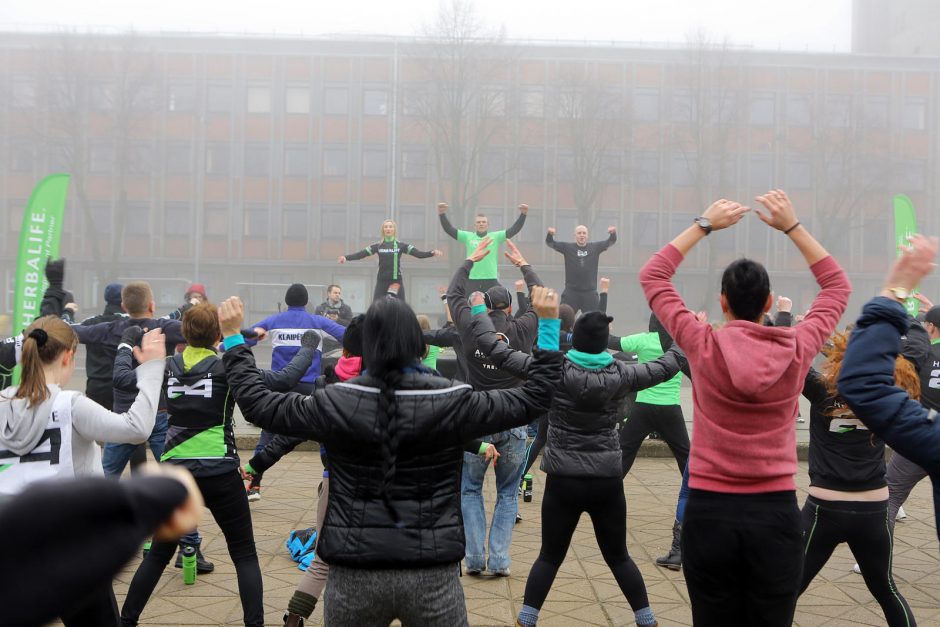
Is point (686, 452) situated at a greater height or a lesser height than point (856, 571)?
greater

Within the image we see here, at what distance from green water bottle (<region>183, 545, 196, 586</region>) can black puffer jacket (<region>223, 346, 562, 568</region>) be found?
3383 mm

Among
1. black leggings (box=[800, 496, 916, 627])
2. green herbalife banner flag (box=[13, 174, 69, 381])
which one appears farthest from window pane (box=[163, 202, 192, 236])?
black leggings (box=[800, 496, 916, 627])

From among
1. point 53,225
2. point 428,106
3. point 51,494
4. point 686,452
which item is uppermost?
point 428,106

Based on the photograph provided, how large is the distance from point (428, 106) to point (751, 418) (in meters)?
45.0

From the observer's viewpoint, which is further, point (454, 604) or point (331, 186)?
point (331, 186)

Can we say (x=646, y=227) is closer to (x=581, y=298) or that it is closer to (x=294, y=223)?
(x=294, y=223)

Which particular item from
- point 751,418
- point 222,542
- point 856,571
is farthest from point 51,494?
point 856,571

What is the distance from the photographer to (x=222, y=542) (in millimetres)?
7363

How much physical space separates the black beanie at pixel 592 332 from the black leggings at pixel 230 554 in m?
2.19

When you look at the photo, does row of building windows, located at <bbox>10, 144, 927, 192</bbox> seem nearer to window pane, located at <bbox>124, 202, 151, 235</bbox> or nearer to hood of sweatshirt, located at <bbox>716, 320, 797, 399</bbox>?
window pane, located at <bbox>124, 202, 151, 235</bbox>

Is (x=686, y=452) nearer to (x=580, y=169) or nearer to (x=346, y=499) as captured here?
(x=346, y=499)

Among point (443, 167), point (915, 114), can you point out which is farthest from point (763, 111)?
point (443, 167)

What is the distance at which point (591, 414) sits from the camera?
17.3ft

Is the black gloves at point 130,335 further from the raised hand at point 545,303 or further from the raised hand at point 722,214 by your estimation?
the raised hand at point 722,214
